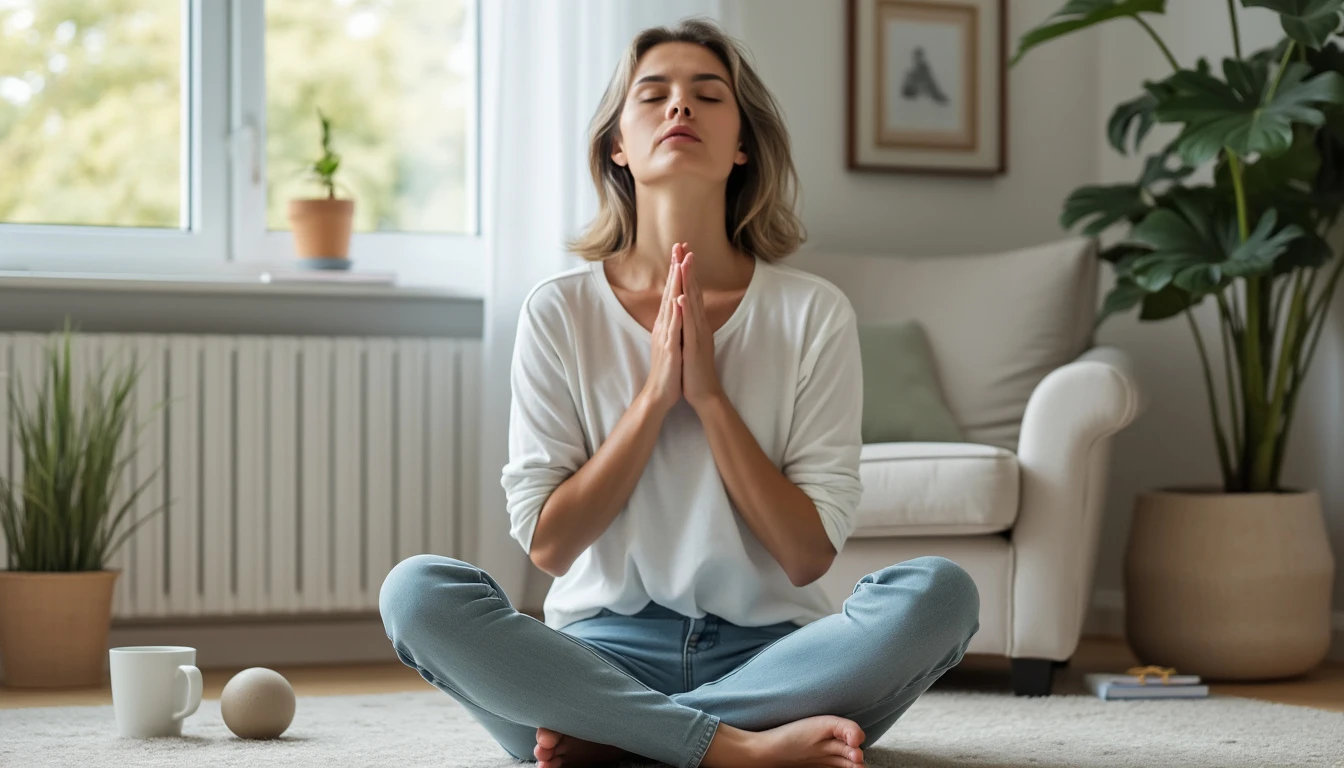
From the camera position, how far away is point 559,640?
5.21ft

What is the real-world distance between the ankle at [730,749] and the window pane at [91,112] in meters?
2.24

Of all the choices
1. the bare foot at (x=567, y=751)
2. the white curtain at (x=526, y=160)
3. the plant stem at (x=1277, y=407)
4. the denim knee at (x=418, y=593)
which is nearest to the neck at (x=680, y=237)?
the denim knee at (x=418, y=593)

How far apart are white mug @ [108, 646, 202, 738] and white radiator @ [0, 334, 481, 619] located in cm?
108

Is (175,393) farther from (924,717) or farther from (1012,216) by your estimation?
(1012,216)

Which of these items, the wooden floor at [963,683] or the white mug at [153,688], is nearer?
the white mug at [153,688]

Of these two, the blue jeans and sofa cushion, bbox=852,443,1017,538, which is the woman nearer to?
the blue jeans

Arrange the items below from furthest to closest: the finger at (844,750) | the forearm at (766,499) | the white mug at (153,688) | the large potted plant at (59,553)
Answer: the large potted plant at (59,553) → the white mug at (153,688) → the forearm at (766,499) → the finger at (844,750)

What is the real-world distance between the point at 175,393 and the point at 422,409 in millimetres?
532

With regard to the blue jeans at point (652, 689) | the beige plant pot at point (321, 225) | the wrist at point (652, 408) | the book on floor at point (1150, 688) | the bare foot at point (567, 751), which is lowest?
the book on floor at point (1150, 688)

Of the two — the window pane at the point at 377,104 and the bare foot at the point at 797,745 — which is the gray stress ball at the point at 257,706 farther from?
the window pane at the point at 377,104

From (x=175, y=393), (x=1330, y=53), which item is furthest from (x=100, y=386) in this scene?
(x=1330, y=53)

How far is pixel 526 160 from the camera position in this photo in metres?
3.23

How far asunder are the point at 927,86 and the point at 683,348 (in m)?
2.25

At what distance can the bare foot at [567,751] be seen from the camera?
5.28ft
